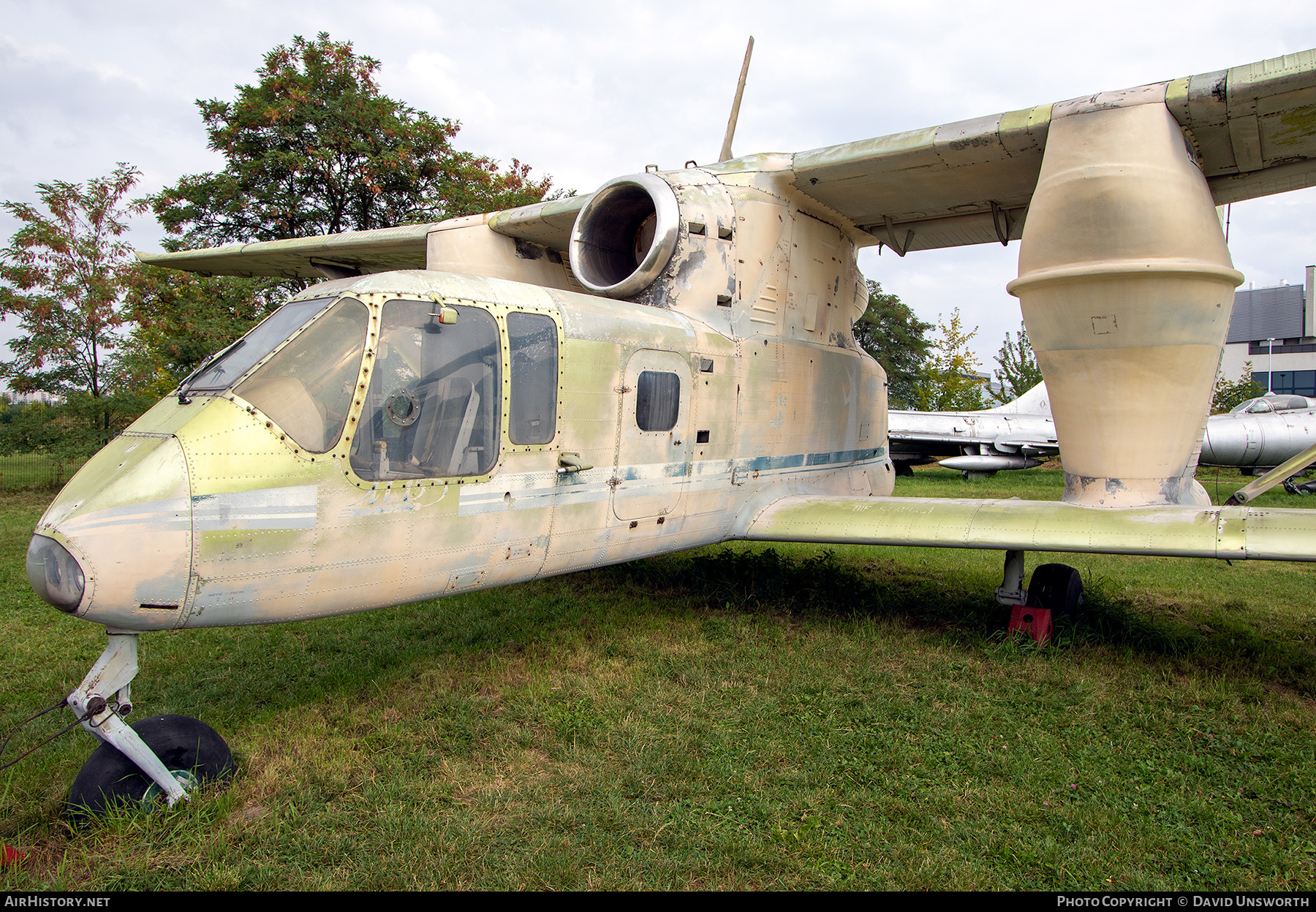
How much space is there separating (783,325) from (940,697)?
324cm

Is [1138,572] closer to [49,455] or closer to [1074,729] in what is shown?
[1074,729]

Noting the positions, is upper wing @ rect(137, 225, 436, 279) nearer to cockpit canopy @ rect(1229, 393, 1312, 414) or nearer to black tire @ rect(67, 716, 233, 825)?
black tire @ rect(67, 716, 233, 825)

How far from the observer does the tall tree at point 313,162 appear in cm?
1630

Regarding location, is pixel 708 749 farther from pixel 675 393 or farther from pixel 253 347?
pixel 253 347

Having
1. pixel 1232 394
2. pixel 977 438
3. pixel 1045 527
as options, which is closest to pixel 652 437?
pixel 1045 527

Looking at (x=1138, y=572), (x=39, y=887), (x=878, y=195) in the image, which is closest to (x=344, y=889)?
(x=39, y=887)

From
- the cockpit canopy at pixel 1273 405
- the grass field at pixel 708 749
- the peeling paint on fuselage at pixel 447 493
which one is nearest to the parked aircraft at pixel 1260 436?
the cockpit canopy at pixel 1273 405

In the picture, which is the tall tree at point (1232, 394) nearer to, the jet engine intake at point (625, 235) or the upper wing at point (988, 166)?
the upper wing at point (988, 166)

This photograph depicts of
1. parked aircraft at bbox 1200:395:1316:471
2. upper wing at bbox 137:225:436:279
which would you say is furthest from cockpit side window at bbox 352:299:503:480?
parked aircraft at bbox 1200:395:1316:471

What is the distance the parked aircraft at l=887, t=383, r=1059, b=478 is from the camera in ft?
58.6

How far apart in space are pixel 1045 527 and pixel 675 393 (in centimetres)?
263

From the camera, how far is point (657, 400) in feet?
16.5

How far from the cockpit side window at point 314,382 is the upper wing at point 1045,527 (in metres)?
3.33
